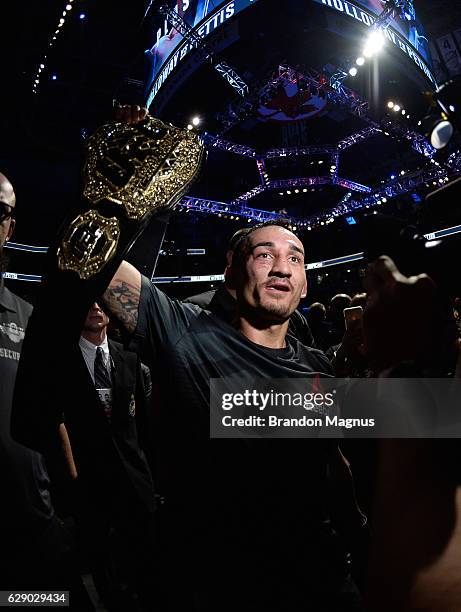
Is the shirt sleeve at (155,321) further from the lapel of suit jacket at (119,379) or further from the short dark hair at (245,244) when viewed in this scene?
the lapel of suit jacket at (119,379)

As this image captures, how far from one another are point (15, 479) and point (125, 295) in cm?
84

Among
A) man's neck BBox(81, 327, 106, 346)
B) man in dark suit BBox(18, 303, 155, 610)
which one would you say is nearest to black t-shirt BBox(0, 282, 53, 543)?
man in dark suit BBox(18, 303, 155, 610)

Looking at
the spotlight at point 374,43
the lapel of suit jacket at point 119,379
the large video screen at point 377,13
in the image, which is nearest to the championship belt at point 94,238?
the lapel of suit jacket at point 119,379

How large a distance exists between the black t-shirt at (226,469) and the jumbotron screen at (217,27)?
6.73m

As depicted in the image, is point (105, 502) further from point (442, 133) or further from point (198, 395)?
point (442, 133)

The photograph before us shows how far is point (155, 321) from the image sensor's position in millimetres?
1493

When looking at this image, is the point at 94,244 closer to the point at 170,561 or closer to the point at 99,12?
the point at 170,561

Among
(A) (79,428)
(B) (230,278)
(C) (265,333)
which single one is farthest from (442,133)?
(A) (79,428)

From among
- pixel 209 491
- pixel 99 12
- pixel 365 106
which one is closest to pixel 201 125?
pixel 99 12

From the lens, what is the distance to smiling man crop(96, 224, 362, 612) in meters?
1.23

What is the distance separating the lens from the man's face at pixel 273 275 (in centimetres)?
172

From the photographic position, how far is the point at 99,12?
803 centimetres

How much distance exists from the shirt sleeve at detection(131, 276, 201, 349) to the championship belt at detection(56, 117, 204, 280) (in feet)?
1.93

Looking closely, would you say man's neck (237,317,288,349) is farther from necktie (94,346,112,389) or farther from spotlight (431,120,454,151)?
spotlight (431,120,454,151)
